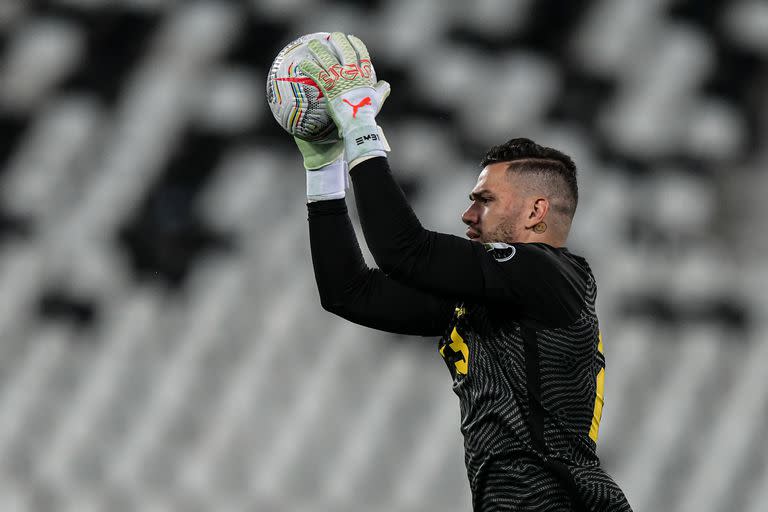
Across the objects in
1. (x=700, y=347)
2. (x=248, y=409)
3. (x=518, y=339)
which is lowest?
(x=248, y=409)

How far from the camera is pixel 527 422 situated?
1.15 metres

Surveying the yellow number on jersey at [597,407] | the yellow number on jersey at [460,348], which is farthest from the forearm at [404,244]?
the yellow number on jersey at [597,407]

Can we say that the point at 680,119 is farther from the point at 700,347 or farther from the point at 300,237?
the point at 300,237

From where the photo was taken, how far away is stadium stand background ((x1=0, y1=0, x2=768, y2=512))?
2.12 m

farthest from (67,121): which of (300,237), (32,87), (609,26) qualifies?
(609,26)

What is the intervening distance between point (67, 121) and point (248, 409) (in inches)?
26.1

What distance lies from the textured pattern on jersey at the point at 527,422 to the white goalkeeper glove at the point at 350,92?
0.22 metres

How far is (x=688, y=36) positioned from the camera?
2.54 m

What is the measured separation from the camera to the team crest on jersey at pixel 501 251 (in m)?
1.14

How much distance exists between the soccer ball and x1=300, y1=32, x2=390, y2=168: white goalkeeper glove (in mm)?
22

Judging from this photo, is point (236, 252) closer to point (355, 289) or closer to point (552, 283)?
point (355, 289)

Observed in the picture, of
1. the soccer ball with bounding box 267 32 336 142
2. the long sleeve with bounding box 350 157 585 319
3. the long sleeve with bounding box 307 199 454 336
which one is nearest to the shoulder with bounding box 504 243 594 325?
the long sleeve with bounding box 350 157 585 319

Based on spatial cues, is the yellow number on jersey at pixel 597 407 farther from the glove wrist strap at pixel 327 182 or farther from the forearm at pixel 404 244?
the glove wrist strap at pixel 327 182

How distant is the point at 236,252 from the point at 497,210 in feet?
3.42
